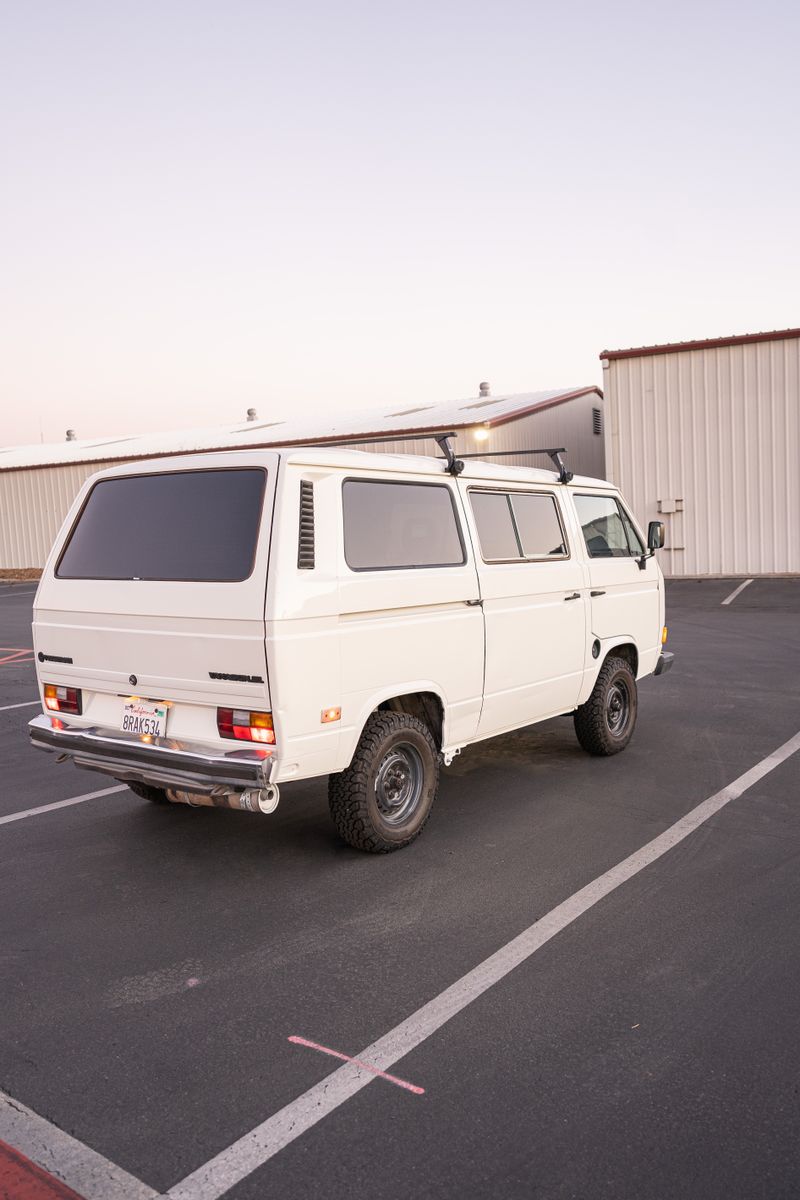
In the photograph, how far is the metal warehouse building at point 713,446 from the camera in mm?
19781

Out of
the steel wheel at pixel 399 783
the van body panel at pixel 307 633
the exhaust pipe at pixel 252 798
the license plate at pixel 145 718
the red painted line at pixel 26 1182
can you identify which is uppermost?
the van body panel at pixel 307 633

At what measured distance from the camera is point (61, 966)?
3.82m

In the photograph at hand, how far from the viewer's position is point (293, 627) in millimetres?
4227

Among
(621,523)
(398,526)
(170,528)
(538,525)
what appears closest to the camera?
(170,528)

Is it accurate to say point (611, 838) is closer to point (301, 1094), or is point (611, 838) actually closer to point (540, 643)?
point (540, 643)

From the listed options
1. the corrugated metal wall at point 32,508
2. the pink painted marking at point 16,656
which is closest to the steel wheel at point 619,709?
the pink painted marking at point 16,656

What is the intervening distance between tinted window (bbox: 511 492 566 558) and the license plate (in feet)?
8.47

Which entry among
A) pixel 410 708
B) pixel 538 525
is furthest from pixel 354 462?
pixel 538 525

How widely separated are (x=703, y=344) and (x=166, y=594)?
1831 centimetres

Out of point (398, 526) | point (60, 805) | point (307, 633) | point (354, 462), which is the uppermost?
point (354, 462)

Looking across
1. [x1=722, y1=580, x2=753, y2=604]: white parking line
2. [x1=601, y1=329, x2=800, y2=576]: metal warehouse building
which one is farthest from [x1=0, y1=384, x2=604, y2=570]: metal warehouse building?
[x1=722, y1=580, x2=753, y2=604]: white parking line

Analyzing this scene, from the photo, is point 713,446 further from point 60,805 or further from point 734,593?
point 60,805

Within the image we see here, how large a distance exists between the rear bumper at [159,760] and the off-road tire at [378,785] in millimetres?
653

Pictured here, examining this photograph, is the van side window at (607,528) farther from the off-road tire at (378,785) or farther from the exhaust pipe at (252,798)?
the exhaust pipe at (252,798)
